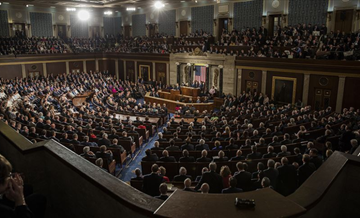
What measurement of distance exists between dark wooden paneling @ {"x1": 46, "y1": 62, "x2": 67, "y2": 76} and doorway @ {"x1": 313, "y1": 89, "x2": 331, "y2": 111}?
25.5m

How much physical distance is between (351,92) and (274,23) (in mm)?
10855

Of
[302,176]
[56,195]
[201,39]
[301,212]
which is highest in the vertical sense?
[201,39]

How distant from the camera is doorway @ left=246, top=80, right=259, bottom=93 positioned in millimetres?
21752

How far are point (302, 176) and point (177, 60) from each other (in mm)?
21893

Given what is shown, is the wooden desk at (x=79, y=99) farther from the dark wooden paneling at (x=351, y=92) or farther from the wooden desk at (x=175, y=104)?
the dark wooden paneling at (x=351, y=92)

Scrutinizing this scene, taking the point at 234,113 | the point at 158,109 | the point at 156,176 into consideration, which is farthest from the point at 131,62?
the point at 156,176

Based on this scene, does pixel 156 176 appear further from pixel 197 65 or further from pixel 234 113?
pixel 197 65

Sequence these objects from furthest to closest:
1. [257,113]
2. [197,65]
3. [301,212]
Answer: [197,65], [257,113], [301,212]

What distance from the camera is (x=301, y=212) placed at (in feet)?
7.38

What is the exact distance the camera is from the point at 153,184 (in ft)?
19.1

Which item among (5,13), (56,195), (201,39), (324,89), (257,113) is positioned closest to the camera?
(56,195)

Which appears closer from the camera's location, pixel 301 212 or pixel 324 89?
pixel 301 212

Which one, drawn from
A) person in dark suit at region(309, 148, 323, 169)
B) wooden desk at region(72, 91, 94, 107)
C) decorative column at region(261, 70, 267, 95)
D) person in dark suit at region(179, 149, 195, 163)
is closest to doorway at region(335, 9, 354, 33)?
decorative column at region(261, 70, 267, 95)

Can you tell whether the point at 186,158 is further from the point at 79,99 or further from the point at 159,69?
the point at 159,69
